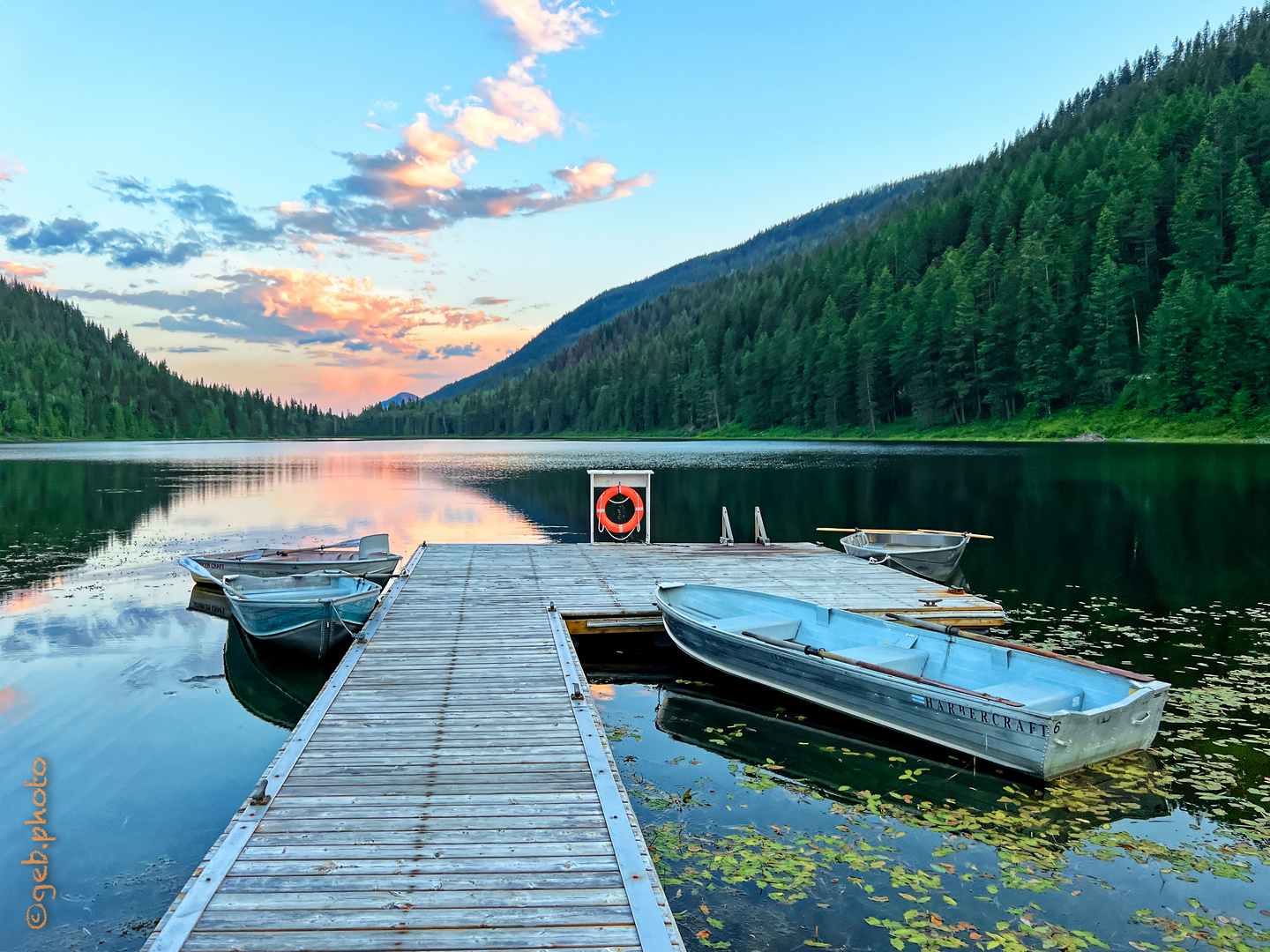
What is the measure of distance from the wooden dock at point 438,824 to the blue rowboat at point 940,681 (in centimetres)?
273

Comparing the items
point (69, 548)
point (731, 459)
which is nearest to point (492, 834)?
point (69, 548)

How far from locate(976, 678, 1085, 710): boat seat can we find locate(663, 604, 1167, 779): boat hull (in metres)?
0.40

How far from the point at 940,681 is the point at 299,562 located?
46.2ft

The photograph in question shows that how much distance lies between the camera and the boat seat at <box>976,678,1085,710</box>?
28.3ft

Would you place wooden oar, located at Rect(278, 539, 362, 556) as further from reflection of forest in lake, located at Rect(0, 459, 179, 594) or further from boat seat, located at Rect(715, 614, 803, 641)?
boat seat, located at Rect(715, 614, 803, 641)

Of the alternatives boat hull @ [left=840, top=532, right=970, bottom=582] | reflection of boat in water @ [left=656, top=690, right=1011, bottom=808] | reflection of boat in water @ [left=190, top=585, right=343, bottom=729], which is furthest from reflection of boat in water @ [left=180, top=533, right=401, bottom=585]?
boat hull @ [left=840, top=532, right=970, bottom=582]

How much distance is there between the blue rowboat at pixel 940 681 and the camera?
26.3ft

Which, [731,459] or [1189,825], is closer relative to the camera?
[1189,825]

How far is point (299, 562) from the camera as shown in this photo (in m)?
17.6

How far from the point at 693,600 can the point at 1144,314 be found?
3485 inches

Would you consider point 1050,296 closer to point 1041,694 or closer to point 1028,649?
point 1028,649

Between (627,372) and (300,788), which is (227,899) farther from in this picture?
(627,372)

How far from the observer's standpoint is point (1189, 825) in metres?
7.31

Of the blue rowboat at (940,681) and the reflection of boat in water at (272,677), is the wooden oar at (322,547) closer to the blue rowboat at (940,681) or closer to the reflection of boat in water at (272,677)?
the reflection of boat in water at (272,677)
